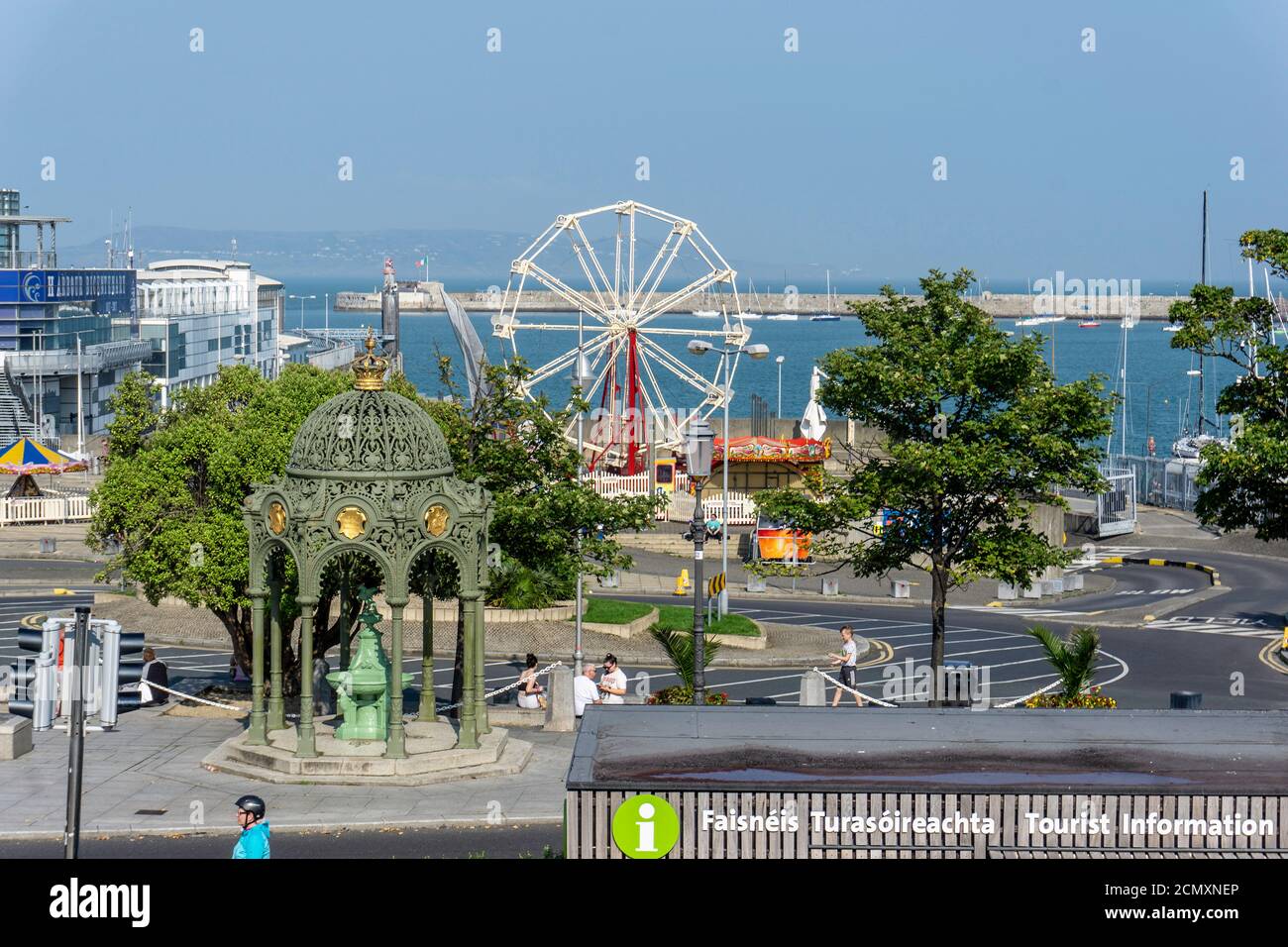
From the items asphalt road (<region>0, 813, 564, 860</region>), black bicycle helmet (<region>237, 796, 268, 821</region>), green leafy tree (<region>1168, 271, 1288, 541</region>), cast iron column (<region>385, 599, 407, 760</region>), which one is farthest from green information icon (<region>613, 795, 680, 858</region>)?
green leafy tree (<region>1168, 271, 1288, 541</region>)

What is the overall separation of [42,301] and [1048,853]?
106618mm

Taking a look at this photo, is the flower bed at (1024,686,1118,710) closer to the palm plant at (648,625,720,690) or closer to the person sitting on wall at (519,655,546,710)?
the palm plant at (648,625,720,690)

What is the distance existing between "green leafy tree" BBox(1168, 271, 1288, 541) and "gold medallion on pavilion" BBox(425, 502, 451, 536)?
46.9 ft

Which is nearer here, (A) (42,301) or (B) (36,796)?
(B) (36,796)

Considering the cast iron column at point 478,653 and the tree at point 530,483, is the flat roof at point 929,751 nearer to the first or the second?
the cast iron column at point 478,653

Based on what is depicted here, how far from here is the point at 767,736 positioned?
1590cm

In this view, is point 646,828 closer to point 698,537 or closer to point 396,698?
point 396,698

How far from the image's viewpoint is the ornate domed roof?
81.4 feet

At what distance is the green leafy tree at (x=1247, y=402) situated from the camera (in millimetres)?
31500

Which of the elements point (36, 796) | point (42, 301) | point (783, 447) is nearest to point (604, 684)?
point (36, 796)

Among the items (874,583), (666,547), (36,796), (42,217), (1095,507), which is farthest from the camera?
(42,217)

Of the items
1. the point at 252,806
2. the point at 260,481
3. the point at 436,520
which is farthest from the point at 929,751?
the point at 260,481

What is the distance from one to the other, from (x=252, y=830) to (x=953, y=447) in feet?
62.2
